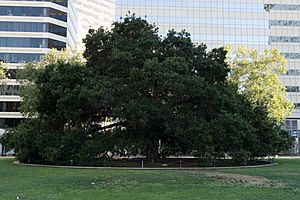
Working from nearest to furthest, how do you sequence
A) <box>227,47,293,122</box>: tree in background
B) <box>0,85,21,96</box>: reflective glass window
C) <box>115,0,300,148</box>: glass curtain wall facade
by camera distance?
<box>227,47,293,122</box>: tree in background < <box>0,85,21,96</box>: reflective glass window < <box>115,0,300,148</box>: glass curtain wall facade

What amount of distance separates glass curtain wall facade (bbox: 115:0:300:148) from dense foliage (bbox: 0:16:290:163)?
4615 cm

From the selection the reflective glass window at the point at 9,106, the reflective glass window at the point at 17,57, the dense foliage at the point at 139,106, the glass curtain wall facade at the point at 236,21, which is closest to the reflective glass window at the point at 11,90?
the reflective glass window at the point at 9,106

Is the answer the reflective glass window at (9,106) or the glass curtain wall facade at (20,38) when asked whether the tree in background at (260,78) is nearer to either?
the glass curtain wall facade at (20,38)

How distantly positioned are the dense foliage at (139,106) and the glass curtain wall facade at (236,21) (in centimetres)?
4615

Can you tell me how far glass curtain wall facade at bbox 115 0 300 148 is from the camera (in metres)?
79.9

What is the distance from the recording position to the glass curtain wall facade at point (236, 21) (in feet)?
262

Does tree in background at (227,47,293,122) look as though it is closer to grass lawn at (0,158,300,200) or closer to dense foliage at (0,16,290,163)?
dense foliage at (0,16,290,163)

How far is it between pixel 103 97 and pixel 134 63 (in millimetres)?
4211

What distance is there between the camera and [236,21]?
82438mm

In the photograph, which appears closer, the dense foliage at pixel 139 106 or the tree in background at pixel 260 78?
the dense foliage at pixel 139 106

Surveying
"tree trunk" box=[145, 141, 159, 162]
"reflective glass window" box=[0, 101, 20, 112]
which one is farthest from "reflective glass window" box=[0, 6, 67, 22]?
"tree trunk" box=[145, 141, 159, 162]

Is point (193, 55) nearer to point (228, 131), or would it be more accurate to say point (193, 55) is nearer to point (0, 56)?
point (228, 131)

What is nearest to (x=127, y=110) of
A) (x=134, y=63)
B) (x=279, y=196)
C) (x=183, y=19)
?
(x=134, y=63)

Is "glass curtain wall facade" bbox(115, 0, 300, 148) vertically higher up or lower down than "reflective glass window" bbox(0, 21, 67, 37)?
higher up
